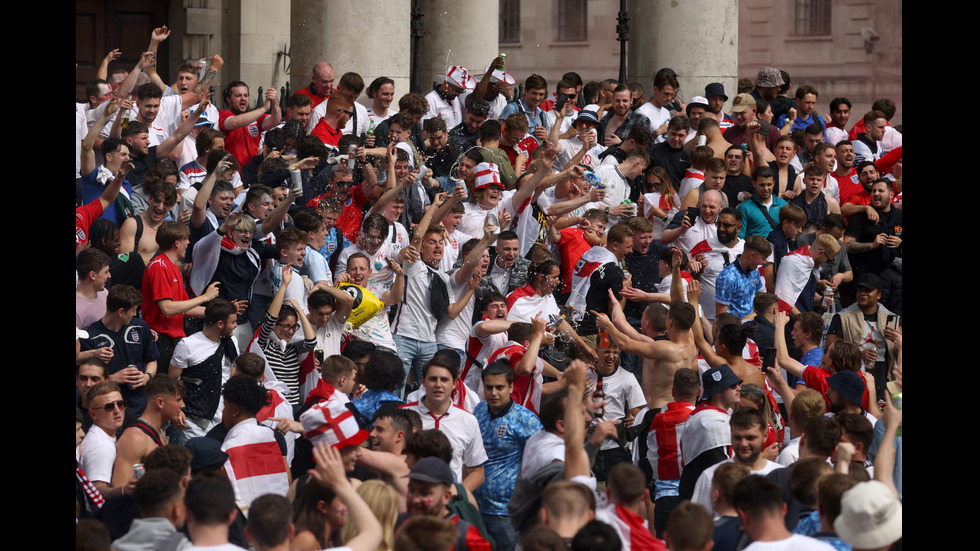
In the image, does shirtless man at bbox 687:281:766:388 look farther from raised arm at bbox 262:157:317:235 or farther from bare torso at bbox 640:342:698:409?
raised arm at bbox 262:157:317:235

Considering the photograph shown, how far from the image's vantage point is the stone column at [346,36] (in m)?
14.5

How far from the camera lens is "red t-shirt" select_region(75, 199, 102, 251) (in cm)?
970

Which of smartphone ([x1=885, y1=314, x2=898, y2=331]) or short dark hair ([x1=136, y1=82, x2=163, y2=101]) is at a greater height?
short dark hair ([x1=136, y1=82, x2=163, y2=101])

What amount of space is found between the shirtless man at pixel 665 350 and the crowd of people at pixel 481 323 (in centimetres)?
2

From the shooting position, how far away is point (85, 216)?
32.3 ft

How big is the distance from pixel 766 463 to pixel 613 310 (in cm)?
Answer: 336

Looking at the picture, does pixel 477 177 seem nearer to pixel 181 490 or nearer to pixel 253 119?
pixel 253 119

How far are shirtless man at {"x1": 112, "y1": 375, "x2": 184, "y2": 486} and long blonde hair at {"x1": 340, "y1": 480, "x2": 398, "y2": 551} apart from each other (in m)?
1.75

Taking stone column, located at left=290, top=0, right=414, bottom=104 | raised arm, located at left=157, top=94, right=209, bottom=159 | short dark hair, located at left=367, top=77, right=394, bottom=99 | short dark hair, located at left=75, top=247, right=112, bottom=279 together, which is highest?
stone column, located at left=290, top=0, right=414, bottom=104

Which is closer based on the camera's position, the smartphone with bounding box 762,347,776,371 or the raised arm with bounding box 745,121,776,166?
the smartphone with bounding box 762,347,776,371

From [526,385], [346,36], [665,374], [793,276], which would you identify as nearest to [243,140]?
[346,36]

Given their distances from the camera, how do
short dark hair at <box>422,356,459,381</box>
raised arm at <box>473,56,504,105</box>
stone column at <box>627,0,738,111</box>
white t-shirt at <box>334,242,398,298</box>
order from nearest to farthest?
short dark hair at <box>422,356,459,381</box> → white t-shirt at <box>334,242,398,298</box> → raised arm at <box>473,56,504,105</box> → stone column at <box>627,0,738,111</box>

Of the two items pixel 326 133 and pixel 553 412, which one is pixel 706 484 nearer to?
pixel 553 412

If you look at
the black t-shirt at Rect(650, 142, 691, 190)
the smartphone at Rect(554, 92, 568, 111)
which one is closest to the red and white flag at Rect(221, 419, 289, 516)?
the black t-shirt at Rect(650, 142, 691, 190)
